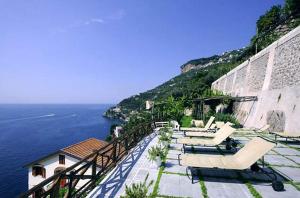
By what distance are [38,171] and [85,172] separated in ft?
67.8

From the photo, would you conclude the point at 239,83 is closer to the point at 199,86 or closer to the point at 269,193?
the point at 269,193

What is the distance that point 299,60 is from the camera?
36.8 feet

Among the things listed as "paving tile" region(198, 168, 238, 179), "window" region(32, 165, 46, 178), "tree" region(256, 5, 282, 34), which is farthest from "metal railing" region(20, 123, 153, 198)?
"tree" region(256, 5, 282, 34)

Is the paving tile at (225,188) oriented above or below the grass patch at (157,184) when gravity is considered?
below

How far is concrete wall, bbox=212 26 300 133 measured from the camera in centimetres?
1121

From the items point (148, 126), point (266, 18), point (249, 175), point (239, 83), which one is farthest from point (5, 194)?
point (266, 18)

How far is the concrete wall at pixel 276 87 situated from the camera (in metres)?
11.2

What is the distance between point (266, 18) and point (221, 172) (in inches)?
1526

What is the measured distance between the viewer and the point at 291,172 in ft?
18.5

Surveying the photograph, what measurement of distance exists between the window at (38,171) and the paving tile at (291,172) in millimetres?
21989

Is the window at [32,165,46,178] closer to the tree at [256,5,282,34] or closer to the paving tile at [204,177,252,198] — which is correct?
the paving tile at [204,177,252,198]

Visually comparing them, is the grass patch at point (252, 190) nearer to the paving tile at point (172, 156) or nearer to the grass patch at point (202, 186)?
the grass patch at point (202, 186)

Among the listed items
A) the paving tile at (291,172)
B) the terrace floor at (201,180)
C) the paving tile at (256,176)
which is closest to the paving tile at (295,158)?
the terrace floor at (201,180)

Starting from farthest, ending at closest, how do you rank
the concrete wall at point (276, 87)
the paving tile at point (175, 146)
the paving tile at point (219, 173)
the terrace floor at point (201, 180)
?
the concrete wall at point (276, 87), the paving tile at point (175, 146), the paving tile at point (219, 173), the terrace floor at point (201, 180)
